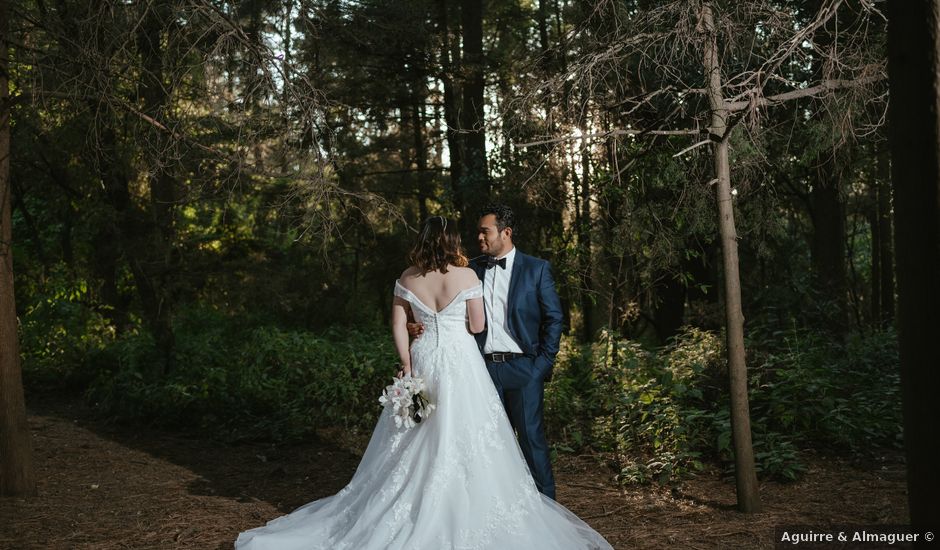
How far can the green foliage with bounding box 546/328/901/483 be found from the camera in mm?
6844

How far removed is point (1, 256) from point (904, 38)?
20.9ft

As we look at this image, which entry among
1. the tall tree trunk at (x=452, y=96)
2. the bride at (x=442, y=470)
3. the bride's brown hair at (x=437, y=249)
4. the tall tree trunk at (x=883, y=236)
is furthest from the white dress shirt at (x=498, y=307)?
the tall tree trunk at (x=883, y=236)

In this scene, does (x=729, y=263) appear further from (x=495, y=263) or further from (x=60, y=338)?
(x=60, y=338)

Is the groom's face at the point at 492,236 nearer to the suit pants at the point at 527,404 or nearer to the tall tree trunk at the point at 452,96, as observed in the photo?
the suit pants at the point at 527,404

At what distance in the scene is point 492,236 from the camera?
554cm

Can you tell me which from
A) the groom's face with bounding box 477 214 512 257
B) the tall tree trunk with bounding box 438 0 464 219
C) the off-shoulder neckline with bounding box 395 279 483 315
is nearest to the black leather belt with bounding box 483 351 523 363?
the off-shoulder neckline with bounding box 395 279 483 315

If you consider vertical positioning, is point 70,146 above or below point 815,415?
above

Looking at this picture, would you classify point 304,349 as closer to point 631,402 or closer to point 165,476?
point 165,476

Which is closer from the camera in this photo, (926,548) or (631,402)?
(926,548)

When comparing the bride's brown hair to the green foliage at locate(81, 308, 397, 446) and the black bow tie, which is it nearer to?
the black bow tie

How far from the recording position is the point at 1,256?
20.7 feet

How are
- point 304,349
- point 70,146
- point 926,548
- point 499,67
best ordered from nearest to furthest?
point 926,548, point 304,349, point 70,146, point 499,67

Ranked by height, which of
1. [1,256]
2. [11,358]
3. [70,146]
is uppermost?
[70,146]

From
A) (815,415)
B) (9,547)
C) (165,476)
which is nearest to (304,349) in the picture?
(165,476)
